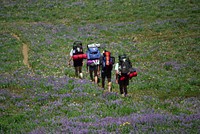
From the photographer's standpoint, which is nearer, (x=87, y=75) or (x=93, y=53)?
(x=93, y=53)

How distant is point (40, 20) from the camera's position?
52.3 metres

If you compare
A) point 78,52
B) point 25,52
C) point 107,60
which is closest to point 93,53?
point 78,52

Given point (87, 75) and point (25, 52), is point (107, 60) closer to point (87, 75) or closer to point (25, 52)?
point (87, 75)

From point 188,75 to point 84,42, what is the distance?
17333mm

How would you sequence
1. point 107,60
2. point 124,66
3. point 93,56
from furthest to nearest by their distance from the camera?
1. point 93,56
2. point 107,60
3. point 124,66

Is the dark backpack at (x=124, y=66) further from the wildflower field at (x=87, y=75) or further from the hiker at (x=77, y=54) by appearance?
the hiker at (x=77, y=54)

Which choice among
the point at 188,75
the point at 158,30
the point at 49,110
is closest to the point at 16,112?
the point at 49,110

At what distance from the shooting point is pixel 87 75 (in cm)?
2319

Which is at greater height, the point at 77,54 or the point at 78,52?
the point at 78,52

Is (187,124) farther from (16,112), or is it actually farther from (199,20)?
(199,20)

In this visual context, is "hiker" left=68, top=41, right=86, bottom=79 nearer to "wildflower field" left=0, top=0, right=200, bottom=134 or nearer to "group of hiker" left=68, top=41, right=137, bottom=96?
"group of hiker" left=68, top=41, right=137, bottom=96

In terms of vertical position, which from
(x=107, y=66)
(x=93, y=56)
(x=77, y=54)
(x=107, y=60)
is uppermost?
(x=107, y=60)

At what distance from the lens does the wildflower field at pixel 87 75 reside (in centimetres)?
1180

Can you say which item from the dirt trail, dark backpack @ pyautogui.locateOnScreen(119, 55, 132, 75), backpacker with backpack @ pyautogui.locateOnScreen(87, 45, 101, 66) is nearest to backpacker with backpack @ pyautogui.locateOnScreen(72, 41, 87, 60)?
backpacker with backpack @ pyautogui.locateOnScreen(87, 45, 101, 66)
